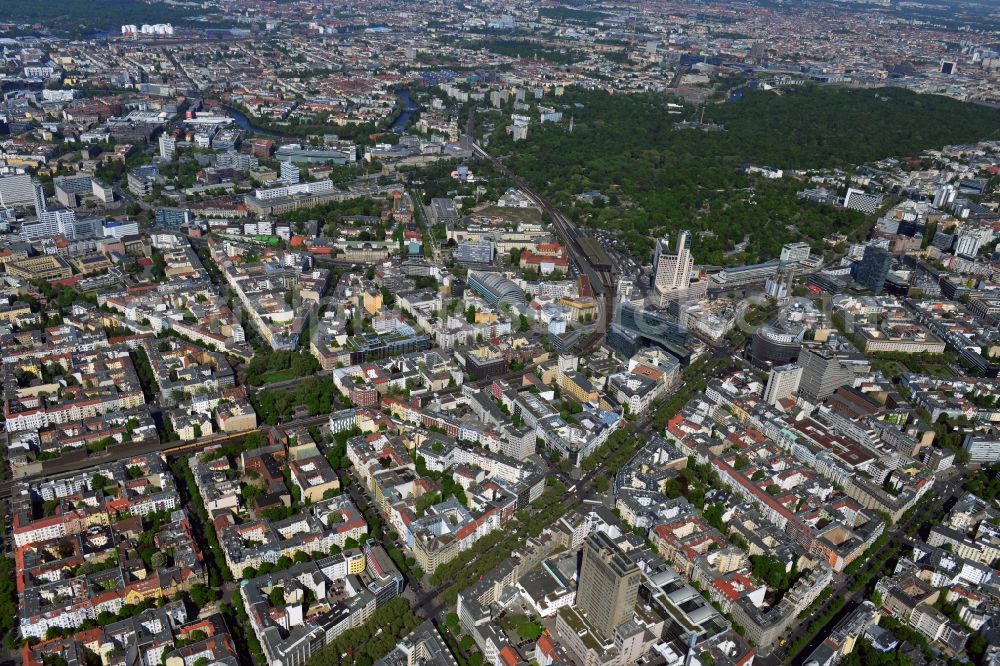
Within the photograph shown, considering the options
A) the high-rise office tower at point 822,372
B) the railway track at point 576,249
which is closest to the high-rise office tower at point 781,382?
the high-rise office tower at point 822,372

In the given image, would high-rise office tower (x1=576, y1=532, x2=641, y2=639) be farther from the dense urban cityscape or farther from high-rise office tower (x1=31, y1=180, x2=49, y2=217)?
high-rise office tower (x1=31, y1=180, x2=49, y2=217)

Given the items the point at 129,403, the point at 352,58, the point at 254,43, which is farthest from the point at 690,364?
the point at 254,43

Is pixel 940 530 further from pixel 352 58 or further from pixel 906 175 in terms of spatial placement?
pixel 352 58

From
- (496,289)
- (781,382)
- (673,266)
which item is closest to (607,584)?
(781,382)

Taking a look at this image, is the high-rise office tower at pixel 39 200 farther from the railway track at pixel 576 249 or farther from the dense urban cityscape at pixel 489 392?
the railway track at pixel 576 249

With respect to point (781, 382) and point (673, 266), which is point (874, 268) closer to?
point (673, 266)

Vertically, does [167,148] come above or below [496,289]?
above
